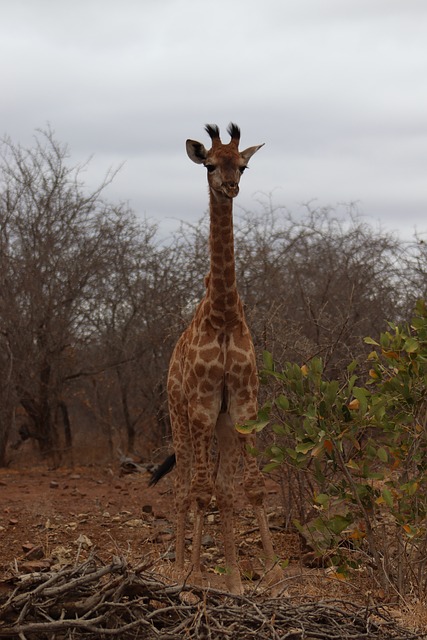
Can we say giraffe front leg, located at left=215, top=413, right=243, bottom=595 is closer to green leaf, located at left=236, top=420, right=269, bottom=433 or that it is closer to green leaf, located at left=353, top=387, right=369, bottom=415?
green leaf, located at left=236, top=420, right=269, bottom=433

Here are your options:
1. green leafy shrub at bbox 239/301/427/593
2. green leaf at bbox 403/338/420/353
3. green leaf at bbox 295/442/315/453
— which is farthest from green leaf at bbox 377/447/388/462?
green leaf at bbox 403/338/420/353

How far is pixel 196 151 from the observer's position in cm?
655

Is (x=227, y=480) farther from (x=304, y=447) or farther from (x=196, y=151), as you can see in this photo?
(x=196, y=151)

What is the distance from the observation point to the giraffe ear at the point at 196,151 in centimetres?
650

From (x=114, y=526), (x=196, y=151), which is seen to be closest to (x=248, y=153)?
(x=196, y=151)

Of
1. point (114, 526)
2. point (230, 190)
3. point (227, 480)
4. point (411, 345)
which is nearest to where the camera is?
point (411, 345)

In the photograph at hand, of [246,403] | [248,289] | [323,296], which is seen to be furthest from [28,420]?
[246,403]

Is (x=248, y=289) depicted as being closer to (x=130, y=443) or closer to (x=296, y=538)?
(x=130, y=443)

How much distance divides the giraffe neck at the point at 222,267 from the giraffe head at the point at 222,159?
6.7 inches

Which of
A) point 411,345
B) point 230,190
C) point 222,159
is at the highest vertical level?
point 222,159

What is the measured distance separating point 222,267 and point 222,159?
2.30 feet

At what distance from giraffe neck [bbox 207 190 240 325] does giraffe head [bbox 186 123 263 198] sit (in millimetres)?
169

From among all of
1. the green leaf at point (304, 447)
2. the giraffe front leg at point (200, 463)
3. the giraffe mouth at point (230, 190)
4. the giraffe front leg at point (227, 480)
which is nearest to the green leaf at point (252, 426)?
the green leaf at point (304, 447)

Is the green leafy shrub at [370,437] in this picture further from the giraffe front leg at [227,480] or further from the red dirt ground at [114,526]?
the giraffe front leg at [227,480]
